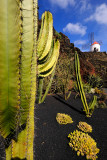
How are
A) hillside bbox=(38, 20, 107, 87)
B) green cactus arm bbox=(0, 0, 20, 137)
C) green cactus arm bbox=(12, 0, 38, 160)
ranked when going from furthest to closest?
hillside bbox=(38, 20, 107, 87) < green cactus arm bbox=(12, 0, 38, 160) < green cactus arm bbox=(0, 0, 20, 137)

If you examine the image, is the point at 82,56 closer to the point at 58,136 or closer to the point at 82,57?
the point at 82,57

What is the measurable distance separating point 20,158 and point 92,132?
187 cm

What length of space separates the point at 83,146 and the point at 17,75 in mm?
1782

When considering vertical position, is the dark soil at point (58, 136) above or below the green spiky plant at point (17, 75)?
below

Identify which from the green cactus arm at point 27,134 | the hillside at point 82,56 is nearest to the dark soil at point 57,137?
the green cactus arm at point 27,134

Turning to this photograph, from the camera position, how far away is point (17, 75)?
692mm

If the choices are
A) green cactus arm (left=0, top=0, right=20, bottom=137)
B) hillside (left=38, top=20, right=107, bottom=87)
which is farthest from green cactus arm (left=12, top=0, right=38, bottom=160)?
hillside (left=38, top=20, right=107, bottom=87)

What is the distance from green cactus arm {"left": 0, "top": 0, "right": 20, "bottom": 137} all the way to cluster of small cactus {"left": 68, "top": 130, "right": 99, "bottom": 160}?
5.03 ft

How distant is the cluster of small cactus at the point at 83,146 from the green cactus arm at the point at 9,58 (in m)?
1.53

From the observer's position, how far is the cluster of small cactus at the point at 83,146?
5.38 ft

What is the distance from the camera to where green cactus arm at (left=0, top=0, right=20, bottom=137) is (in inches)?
24.6

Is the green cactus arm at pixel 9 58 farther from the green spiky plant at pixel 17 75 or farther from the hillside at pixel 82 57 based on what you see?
the hillside at pixel 82 57

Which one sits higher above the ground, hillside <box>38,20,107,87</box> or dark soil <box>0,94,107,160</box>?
hillside <box>38,20,107,87</box>

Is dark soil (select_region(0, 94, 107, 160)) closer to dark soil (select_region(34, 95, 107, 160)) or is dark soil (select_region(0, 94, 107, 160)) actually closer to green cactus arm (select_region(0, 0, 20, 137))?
dark soil (select_region(34, 95, 107, 160))
